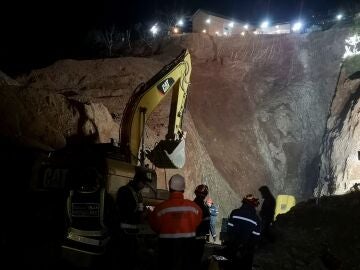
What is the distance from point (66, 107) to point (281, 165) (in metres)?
17.4

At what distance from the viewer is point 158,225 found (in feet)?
14.5

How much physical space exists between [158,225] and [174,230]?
0.19 metres

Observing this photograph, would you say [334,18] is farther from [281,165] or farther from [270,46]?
[281,165]

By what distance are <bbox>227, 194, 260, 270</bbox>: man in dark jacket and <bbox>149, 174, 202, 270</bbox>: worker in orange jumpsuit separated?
2428 mm

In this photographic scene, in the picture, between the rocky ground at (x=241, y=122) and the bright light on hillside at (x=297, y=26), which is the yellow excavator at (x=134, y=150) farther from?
the bright light on hillside at (x=297, y=26)

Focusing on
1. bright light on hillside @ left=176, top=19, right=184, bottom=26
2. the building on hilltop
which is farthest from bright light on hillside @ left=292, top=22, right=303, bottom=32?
bright light on hillside @ left=176, top=19, right=184, bottom=26

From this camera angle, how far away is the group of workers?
4.41 meters

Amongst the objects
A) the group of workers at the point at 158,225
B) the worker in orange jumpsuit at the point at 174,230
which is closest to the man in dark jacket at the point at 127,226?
the group of workers at the point at 158,225

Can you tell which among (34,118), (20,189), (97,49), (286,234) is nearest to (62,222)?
(20,189)

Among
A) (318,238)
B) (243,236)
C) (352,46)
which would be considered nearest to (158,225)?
(243,236)

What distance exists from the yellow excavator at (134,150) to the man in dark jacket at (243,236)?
2763 millimetres

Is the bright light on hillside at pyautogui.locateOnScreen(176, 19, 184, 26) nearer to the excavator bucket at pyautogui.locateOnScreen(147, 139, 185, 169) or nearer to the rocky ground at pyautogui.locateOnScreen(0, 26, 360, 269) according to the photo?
the rocky ground at pyautogui.locateOnScreen(0, 26, 360, 269)

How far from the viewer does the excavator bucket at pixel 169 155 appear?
34.6ft

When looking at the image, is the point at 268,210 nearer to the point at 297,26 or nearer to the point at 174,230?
the point at 174,230
